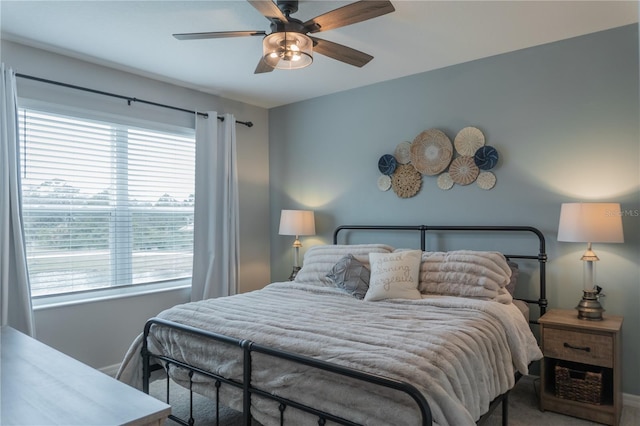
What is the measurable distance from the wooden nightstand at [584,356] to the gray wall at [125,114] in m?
2.99

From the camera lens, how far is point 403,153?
3848 millimetres

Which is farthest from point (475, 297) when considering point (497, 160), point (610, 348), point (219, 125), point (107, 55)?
point (107, 55)

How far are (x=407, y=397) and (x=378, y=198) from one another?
2.63 meters

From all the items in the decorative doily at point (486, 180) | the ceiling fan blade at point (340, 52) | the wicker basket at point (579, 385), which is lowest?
the wicker basket at point (579, 385)

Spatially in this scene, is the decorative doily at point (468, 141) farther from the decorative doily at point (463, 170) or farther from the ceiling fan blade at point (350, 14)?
the ceiling fan blade at point (350, 14)

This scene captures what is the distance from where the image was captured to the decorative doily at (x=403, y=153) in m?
3.82

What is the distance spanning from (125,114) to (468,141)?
9.61 feet

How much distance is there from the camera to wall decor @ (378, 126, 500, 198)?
3.40 m

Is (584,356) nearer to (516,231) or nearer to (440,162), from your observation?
(516,231)

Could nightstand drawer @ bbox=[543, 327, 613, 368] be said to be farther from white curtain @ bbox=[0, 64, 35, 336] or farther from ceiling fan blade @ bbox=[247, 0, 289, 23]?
white curtain @ bbox=[0, 64, 35, 336]

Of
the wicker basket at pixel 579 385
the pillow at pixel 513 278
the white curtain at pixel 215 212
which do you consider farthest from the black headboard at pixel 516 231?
the white curtain at pixel 215 212

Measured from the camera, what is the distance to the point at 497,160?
3.33 metres

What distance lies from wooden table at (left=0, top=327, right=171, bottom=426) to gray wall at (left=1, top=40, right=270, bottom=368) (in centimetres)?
201

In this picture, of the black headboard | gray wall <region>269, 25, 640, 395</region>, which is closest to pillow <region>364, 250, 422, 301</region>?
the black headboard
